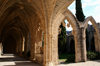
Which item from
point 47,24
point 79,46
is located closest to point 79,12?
point 79,46

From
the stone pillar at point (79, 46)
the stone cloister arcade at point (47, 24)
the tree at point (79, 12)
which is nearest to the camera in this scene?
the stone cloister arcade at point (47, 24)

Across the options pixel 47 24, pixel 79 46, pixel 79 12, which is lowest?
pixel 79 46

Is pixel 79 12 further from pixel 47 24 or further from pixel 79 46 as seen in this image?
pixel 47 24

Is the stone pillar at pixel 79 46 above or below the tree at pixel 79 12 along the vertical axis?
below

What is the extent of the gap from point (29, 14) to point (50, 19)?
5.30 m

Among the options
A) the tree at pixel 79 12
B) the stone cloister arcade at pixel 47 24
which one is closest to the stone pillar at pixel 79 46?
the stone cloister arcade at pixel 47 24

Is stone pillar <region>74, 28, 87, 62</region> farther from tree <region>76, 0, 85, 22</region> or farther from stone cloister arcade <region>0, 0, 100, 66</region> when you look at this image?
tree <region>76, 0, 85, 22</region>

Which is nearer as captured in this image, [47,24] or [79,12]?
[47,24]

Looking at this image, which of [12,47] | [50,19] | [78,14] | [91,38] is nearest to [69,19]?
[50,19]

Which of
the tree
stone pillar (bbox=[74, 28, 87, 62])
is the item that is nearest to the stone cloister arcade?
stone pillar (bbox=[74, 28, 87, 62])

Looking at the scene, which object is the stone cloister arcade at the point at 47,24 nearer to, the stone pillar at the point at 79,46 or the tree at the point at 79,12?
the stone pillar at the point at 79,46

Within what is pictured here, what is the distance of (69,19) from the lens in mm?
10289

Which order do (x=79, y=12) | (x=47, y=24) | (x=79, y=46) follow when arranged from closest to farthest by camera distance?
1. (x=47, y=24)
2. (x=79, y=46)
3. (x=79, y=12)

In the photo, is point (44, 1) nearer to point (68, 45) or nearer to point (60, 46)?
point (60, 46)
